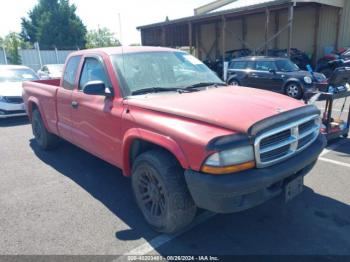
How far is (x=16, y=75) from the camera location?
1034 centimetres

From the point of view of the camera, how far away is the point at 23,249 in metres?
3.06

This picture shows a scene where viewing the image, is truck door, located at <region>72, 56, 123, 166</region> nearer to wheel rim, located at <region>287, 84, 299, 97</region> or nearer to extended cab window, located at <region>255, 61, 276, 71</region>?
wheel rim, located at <region>287, 84, 299, 97</region>

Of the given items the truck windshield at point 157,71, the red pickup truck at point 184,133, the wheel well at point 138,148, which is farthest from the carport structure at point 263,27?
the wheel well at point 138,148

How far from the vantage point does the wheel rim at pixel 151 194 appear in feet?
10.3

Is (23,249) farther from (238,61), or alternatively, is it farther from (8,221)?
(238,61)

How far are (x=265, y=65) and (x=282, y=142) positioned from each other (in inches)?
402

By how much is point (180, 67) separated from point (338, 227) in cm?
268

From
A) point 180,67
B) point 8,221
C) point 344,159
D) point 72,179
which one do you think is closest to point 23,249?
point 8,221

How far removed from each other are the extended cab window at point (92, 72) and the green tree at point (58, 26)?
39.6m

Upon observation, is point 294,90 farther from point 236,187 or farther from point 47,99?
point 236,187

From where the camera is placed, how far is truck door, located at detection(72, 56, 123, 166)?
12.0 ft

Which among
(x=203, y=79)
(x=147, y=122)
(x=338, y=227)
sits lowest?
(x=338, y=227)

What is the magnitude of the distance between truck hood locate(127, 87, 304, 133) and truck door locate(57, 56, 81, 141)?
5.28 ft

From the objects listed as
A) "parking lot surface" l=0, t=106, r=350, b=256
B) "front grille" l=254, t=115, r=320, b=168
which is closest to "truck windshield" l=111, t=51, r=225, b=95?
"front grille" l=254, t=115, r=320, b=168
